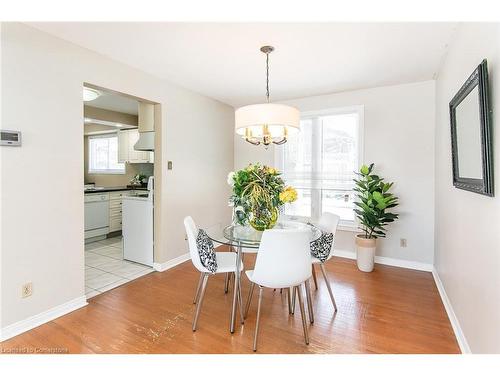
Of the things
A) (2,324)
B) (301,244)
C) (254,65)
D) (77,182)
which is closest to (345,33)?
(254,65)

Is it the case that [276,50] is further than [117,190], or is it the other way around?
[117,190]

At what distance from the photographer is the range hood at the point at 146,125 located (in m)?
3.53

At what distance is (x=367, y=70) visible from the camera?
10.2 ft

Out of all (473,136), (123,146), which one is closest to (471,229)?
(473,136)

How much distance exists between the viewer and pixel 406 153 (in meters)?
3.57

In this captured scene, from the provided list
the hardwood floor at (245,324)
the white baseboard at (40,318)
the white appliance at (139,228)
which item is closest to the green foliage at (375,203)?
the hardwood floor at (245,324)

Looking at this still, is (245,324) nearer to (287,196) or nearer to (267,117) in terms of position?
(287,196)

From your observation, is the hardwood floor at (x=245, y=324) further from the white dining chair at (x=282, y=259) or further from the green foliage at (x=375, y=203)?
the green foliage at (x=375, y=203)

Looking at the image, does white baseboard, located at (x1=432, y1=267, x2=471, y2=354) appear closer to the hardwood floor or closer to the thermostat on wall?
the hardwood floor

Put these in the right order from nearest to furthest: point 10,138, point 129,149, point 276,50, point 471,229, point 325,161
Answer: point 471,229 < point 10,138 < point 276,50 < point 325,161 < point 129,149

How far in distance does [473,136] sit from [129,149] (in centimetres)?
540

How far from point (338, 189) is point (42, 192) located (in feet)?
11.5

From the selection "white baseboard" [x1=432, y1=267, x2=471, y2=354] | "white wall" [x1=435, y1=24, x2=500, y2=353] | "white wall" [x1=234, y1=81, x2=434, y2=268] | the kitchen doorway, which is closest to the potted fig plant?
"white wall" [x1=234, y1=81, x2=434, y2=268]

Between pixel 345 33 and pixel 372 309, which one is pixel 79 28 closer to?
pixel 345 33
